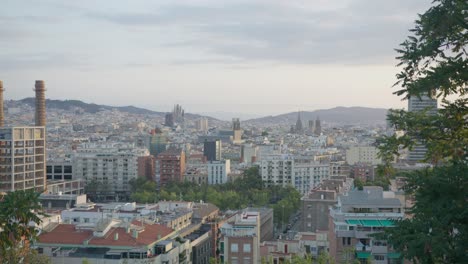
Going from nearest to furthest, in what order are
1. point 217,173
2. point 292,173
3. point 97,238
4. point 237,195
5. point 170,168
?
1. point 97,238
2. point 237,195
3. point 292,173
4. point 170,168
5. point 217,173

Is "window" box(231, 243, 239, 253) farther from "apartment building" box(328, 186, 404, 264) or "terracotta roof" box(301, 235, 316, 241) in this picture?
"apartment building" box(328, 186, 404, 264)

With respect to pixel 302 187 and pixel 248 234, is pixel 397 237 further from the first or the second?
pixel 302 187

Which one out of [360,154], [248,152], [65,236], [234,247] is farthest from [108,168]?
[234,247]

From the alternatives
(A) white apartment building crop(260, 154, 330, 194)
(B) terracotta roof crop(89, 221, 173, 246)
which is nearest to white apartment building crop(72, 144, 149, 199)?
(A) white apartment building crop(260, 154, 330, 194)

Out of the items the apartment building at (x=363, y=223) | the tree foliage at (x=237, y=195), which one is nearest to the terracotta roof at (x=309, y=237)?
the apartment building at (x=363, y=223)

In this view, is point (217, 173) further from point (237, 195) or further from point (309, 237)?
point (309, 237)

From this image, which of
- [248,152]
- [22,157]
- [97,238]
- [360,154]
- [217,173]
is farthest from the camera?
[248,152]

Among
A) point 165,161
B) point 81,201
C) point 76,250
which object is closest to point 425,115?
point 76,250

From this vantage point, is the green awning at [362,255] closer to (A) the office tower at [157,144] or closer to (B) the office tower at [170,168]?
(B) the office tower at [170,168]
